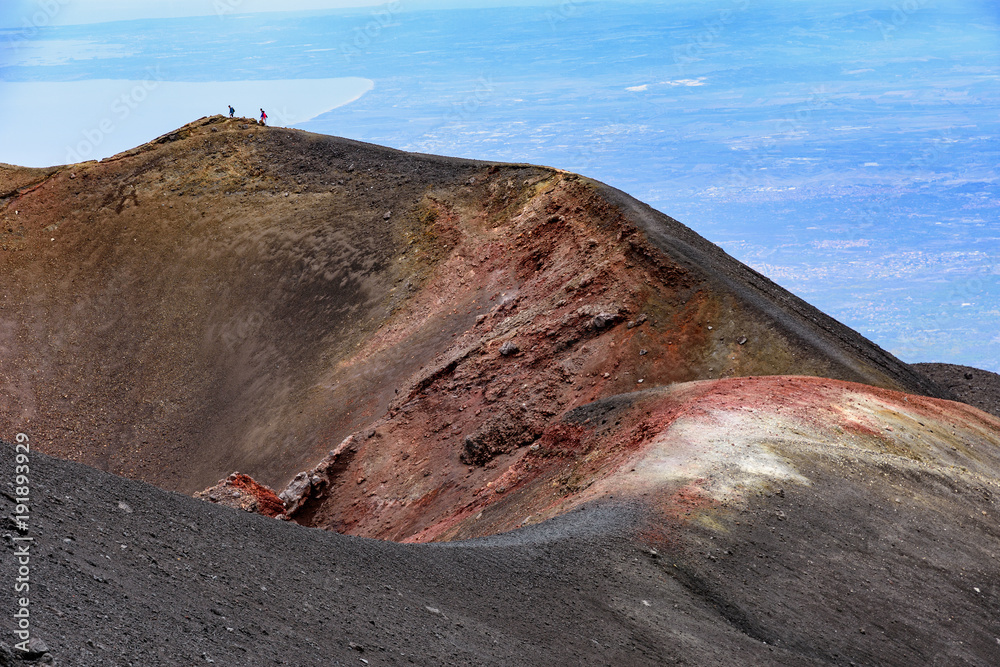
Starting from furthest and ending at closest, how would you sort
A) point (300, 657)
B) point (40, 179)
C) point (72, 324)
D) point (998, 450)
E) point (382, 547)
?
point (40, 179) → point (72, 324) → point (998, 450) → point (382, 547) → point (300, 657)

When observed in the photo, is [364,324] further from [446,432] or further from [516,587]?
[516,587]

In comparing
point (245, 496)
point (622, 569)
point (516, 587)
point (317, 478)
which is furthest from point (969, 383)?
point (516, 587)

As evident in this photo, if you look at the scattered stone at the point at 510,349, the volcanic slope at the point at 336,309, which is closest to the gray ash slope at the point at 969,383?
the volcanic slope at the point at 336,309

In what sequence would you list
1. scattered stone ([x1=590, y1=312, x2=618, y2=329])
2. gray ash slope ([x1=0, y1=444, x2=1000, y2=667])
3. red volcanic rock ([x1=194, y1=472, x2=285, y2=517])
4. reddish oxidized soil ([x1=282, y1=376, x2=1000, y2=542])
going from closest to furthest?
gray ash slope ([x1=0, y1=444, x2=1000, y2=667]) < reddish oxidized soil ([x1=282, y1=376, x2=1000, y2=542]) < red volcanic rock ([x1=194, y1=472, x2=285, y2=517]) < scattered stone ([x1=590, y1=312, x2=618, y2=329])

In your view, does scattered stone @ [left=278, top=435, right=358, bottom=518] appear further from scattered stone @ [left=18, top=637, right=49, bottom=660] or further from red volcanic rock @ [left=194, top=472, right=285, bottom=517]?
scattered stone @ [left=18, top=637, right=49, bottom=660]

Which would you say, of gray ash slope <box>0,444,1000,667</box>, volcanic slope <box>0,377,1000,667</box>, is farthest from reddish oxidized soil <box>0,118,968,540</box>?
gray ash slope <box>0,444,1000,667</box>

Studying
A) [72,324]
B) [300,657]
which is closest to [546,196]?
[72,324]

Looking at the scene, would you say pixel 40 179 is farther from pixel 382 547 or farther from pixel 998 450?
pixel 998 450
